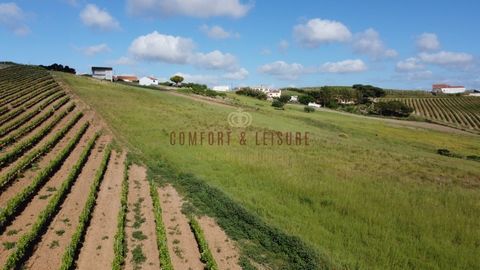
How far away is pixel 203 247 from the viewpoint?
54.4 ft

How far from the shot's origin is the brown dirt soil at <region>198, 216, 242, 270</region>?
52.3ft

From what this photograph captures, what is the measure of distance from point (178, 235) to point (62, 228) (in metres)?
5.48

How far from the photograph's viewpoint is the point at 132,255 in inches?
633

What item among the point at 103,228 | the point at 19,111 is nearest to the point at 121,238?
the point at 103,228

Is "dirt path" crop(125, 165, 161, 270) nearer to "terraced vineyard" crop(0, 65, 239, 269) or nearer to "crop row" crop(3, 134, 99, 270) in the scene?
"terraced vineyard" crop(0, 65, 239, 269)

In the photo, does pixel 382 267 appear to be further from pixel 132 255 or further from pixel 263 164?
pixel 263 164

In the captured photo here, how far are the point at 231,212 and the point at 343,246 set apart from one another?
644cm

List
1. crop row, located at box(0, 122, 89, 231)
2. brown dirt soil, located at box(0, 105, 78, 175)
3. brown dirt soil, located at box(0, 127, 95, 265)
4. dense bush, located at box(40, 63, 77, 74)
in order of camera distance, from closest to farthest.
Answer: brown dirt soil, located at box(0, 127, 95, 265)
crop row, located at box(0, 122, 89, 231)
brown dirt soil, located at box(0, 105, 78, 175)
dense bush, located at box(40, 63, 77, 74)

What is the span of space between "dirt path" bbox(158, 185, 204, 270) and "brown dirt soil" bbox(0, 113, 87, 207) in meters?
8.11

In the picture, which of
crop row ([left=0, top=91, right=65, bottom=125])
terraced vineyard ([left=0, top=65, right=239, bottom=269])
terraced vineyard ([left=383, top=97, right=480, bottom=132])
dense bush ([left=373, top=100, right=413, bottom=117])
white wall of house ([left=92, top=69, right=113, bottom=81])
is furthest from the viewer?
white wall of house ([left=92, top=69, right=113, bottom=81])

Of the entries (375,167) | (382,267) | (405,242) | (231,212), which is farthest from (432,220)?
(375,167)

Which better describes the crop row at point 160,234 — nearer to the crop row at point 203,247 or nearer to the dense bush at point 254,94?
the crop row at point 203,247

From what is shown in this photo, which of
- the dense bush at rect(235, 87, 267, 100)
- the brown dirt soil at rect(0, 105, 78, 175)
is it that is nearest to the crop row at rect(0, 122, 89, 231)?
the brown dirt soil at rect(0, 105, 78, 175)

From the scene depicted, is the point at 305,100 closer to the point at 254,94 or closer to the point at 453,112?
the point at 254,94
